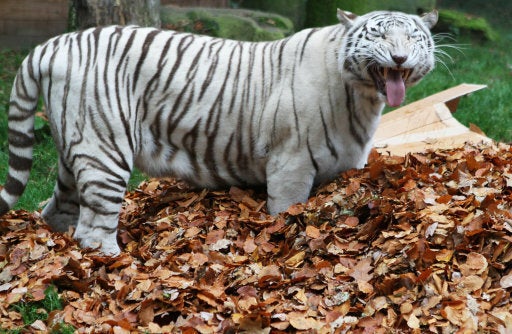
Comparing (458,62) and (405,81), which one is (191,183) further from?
(458,62)

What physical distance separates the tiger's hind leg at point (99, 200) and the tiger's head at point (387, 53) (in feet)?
5.60

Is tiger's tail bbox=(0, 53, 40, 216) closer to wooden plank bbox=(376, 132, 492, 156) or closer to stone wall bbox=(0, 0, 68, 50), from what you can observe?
wooden plank bbox=(376, 132, 492, 156)

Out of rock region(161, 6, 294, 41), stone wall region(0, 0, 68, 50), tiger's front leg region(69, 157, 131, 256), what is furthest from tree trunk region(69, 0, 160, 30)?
stone wall region(0, 0, 68, 50)

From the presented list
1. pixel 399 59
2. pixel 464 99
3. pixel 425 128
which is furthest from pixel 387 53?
pixel 464 99

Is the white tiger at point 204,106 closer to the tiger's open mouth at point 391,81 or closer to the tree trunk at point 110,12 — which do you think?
the tiger's open mouth at point 391,81

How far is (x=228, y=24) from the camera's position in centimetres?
1009

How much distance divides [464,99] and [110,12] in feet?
14.2

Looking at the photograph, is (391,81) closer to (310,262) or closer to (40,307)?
(310,262)

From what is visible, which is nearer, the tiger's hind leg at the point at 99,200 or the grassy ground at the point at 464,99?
the tiger's hind leg at the point at 99,200

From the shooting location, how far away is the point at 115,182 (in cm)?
501

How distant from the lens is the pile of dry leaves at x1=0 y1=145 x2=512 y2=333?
149 inches

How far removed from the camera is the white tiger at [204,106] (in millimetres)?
4961

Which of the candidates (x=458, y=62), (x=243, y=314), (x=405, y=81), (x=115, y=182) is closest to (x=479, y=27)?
(x=458, y=62)

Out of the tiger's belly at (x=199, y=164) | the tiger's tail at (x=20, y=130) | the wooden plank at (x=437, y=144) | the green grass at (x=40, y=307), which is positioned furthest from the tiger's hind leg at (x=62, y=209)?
the wooden plank at (x=437, y=144)
